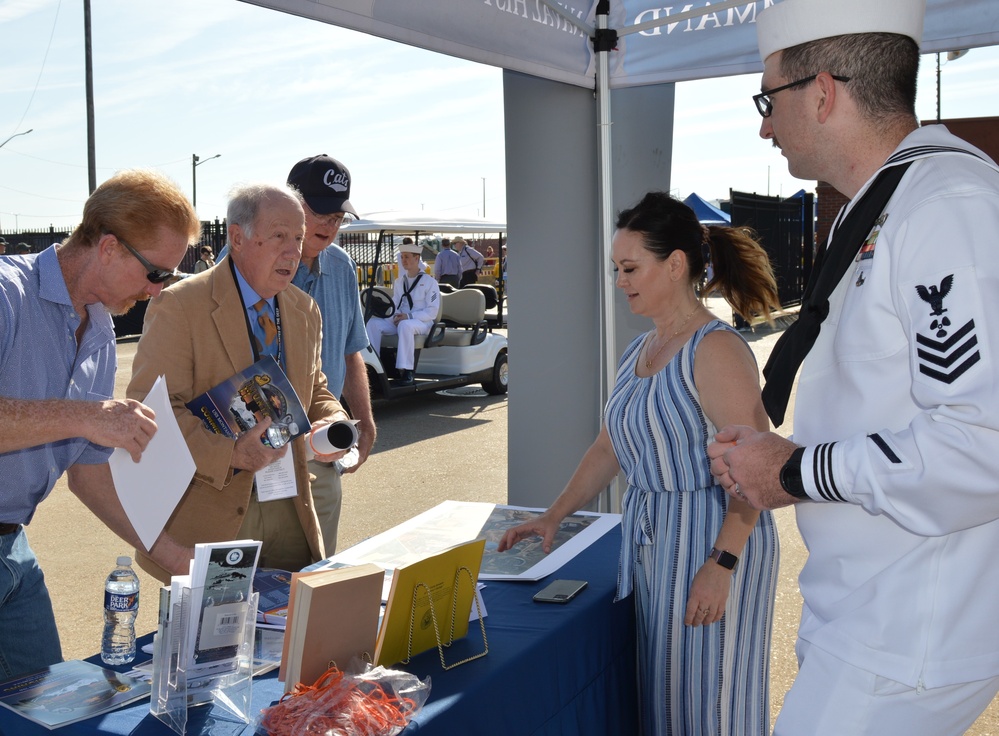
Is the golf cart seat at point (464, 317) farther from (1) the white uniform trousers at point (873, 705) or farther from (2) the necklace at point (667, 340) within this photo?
(1) the white uniform trousers at point (873, 705)

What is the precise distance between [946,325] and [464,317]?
10.5 metres

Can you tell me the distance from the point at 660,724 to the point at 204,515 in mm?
1402

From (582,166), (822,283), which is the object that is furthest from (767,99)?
(582,166)

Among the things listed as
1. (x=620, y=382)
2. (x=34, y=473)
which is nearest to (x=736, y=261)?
(x=620, y=382)

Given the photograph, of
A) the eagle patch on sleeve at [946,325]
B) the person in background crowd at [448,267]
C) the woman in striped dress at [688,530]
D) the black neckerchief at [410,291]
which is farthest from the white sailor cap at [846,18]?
the person in background crowd at [448,267]

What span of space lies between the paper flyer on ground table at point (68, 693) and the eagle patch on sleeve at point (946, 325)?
1494mm

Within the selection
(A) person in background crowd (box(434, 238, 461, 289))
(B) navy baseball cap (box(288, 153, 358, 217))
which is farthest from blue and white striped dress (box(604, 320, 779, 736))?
(A) person in background crowd (box(434, 238, 461, 289))

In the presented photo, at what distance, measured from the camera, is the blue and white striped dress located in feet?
7.74

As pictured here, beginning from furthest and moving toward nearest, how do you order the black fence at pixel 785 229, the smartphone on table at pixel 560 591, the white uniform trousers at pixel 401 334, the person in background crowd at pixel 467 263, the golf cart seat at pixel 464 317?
the person in background crowd at pixel 467 263
the black fence at pixel 785 229
the golf cart seat at pixel 464 317
the white uniform trousers at pixel 401 334
the smartphone on table at pixel 560 591

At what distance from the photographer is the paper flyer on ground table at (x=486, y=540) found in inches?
98.0

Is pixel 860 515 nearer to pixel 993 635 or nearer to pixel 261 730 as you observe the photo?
pixel 993 635

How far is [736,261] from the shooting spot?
2.76 m

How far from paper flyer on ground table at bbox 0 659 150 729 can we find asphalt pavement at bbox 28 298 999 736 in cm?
242

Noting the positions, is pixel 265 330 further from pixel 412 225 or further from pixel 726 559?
pixel 412 225
